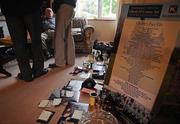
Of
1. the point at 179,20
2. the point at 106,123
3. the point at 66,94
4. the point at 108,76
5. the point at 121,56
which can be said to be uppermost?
the point at 179,20

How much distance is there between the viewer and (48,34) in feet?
13.0

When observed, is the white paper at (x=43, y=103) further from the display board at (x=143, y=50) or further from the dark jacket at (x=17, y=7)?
the dark jacket at (x=17, y=7)

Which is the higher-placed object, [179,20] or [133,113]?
[179,20]

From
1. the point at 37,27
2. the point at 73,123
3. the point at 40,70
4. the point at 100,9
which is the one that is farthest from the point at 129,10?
the point at 100,9

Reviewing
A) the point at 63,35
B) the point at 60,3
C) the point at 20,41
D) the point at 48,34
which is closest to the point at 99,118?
A: the point at 20,41

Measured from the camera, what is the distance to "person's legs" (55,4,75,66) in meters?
3.05

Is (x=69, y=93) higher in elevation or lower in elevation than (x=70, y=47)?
lower

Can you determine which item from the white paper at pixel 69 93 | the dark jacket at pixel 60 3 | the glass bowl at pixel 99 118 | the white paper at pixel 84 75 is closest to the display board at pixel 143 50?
the glass bowl at pixel 99 118

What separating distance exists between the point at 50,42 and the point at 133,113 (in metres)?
3.11

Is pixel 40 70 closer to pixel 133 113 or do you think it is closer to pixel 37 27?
pixel 37 27

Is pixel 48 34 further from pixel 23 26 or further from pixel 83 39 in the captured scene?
pixel 23 26

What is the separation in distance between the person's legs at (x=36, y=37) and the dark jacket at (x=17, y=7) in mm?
90

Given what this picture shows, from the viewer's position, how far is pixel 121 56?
4.43 feet

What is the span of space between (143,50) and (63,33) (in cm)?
219
